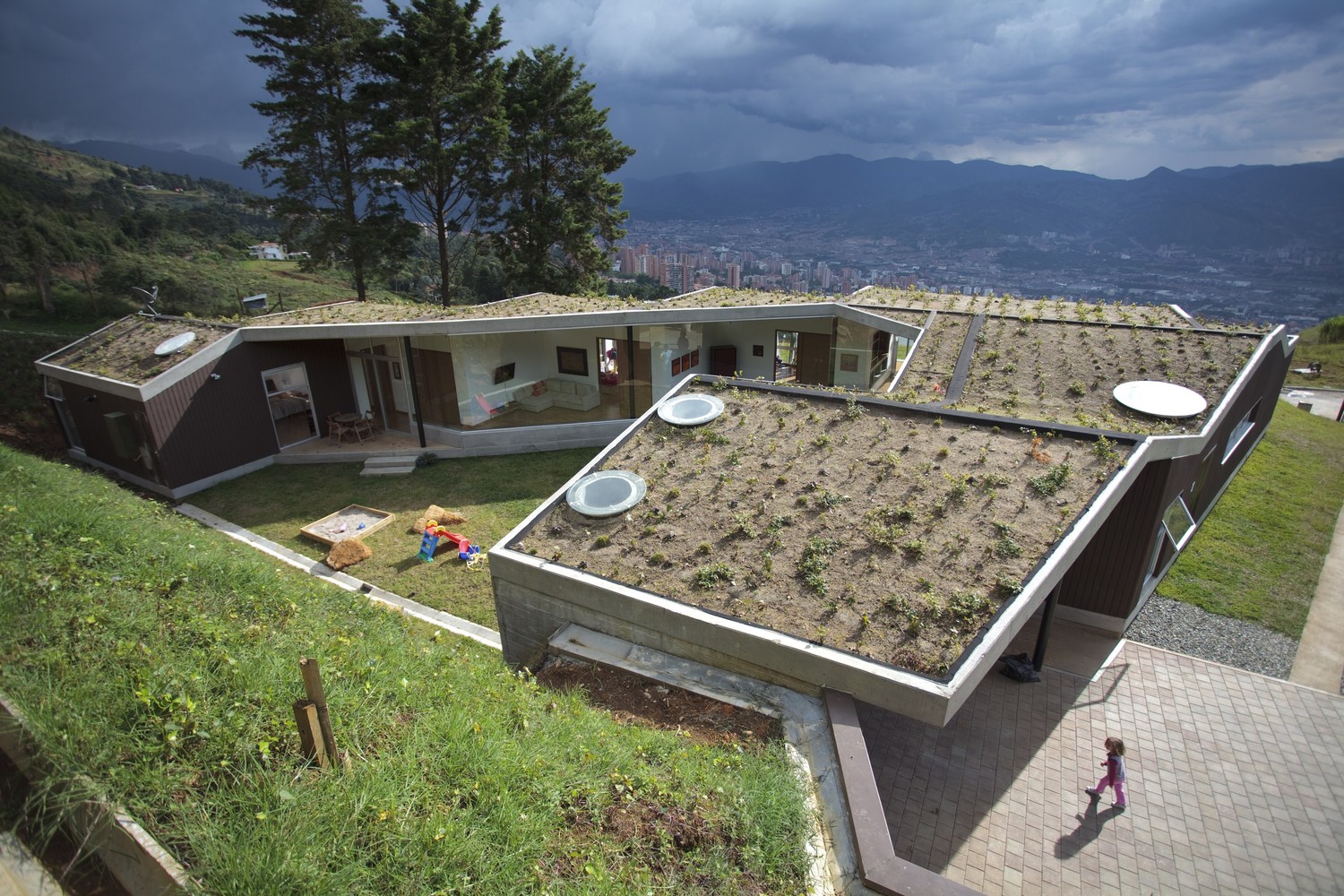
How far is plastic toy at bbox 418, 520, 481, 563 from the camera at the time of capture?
12.1 meters

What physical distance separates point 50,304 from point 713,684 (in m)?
43.7

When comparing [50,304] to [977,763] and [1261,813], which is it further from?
[1261,813]

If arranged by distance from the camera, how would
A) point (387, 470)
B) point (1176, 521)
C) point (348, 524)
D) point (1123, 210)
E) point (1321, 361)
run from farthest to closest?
1. point (1123, 210)
2. point (1321, 361)
3. point (387, 470)
4. point (348, 524)
5. point (1176, 521)

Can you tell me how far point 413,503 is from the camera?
1460 centimetres

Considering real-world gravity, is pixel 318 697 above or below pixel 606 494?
above

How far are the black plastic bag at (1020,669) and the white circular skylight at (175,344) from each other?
19.2 meters

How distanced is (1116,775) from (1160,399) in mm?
7494

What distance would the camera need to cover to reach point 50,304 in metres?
32.5

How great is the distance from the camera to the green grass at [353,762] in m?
3.58

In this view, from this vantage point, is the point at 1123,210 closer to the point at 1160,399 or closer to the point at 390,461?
the point at 1160,399

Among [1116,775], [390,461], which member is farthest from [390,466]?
[1116,775]

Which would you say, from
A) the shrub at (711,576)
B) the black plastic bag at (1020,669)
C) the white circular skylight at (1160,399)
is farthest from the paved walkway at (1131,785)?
the white circular skylight at (1160,399)

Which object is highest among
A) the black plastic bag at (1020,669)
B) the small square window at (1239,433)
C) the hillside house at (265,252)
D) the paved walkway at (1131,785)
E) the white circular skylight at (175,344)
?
the hillside house at (265,252)

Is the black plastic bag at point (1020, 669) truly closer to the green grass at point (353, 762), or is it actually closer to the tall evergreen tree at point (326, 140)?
the green grass at point (353, 762)
